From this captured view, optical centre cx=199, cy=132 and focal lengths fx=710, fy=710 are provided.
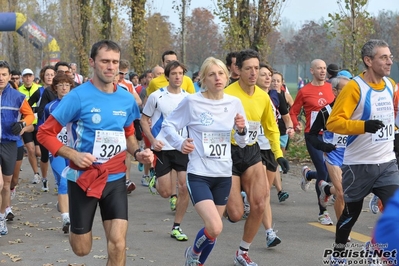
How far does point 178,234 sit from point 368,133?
288 cm

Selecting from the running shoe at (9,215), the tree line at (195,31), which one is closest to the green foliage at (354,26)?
the tree line at (195,31)

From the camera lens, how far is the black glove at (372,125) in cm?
587

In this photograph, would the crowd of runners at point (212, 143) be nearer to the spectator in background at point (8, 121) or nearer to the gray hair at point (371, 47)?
the gray hair at point (371, 47)

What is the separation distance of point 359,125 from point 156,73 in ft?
25.1

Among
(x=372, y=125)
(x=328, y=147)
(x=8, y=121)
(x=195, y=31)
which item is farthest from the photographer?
(x=195, y=31)

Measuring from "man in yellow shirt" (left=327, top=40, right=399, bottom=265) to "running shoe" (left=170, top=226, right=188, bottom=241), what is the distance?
2.26 m

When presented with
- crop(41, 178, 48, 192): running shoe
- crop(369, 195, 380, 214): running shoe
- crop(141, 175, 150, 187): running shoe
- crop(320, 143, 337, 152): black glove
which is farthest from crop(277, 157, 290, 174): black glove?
crop(41, 178, 48, 192): running shoe

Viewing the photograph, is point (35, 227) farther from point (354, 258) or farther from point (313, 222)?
point (354, 258)

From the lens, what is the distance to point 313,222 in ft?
30.4

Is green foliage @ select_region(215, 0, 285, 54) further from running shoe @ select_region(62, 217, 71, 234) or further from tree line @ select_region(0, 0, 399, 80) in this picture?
running shoe @ select_region(62, 217, 71, 234)

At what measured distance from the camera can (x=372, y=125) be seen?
19.3 ft

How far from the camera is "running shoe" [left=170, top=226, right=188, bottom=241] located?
26.9ft

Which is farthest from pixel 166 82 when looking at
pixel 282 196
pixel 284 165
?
pixel 284 165

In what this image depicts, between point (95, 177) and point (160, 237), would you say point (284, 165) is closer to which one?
point (95, 177)
